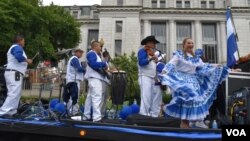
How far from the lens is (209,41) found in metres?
47.4

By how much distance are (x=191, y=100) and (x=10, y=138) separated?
2730mm

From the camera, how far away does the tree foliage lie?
24.1m

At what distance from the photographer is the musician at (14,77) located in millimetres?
5480

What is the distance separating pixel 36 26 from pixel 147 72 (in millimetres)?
24764

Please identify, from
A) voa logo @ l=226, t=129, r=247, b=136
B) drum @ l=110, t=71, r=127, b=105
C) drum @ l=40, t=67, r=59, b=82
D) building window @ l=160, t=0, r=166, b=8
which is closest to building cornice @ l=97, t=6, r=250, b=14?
building window @ l=160, t=0, r=166, b=8

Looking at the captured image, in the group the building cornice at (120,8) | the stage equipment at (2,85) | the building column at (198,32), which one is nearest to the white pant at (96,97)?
the stage equipment at (2,85)

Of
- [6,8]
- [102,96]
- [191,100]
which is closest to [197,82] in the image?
[191,100]

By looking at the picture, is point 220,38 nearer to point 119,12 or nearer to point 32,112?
point 119,12

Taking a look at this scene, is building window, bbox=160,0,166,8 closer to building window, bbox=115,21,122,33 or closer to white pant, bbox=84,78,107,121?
building window, bbox=115,21,122,33

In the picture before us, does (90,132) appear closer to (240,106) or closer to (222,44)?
(240,106)

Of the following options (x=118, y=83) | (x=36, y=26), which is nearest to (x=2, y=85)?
(x=118, y=83)

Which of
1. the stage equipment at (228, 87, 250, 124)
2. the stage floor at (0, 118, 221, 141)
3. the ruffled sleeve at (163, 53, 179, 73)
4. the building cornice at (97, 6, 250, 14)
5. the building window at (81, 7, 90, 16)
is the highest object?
the building window at (81, 7, 90, 16)

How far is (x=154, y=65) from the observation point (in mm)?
5559

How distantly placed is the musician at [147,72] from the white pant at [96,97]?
706 millimetres
